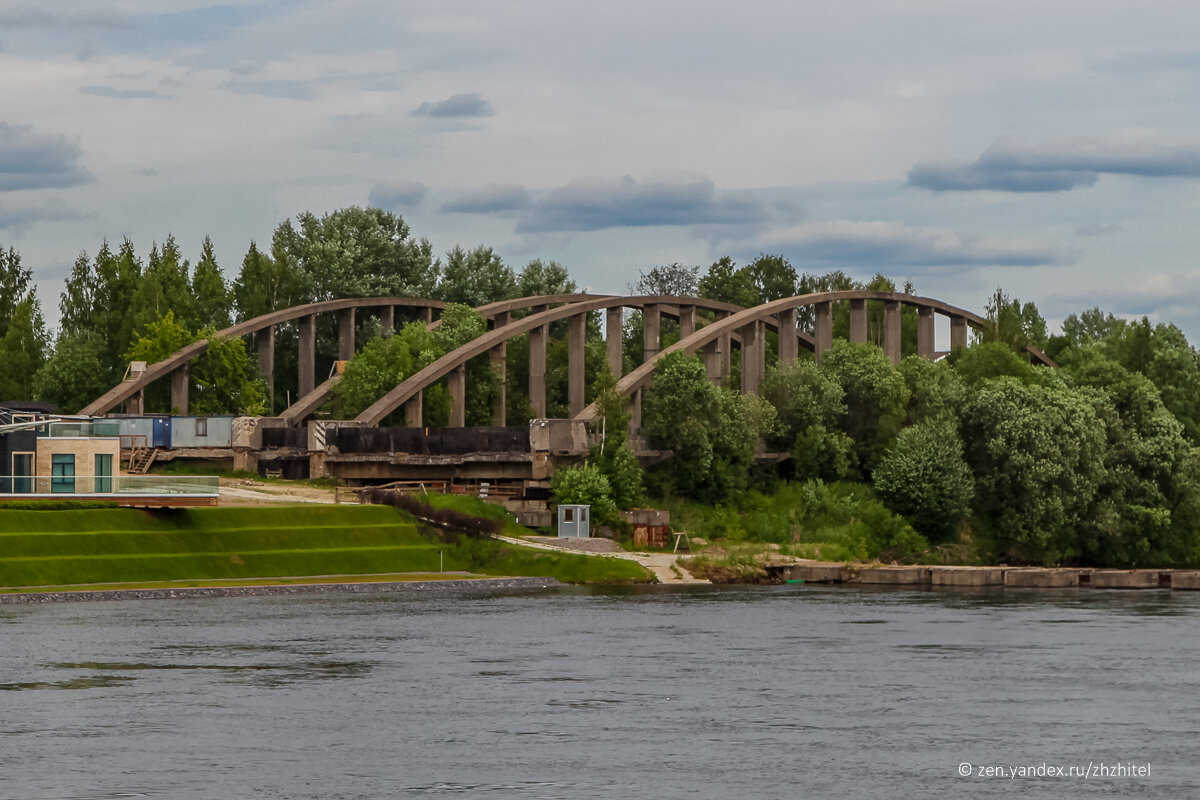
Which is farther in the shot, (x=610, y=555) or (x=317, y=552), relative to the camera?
(x=610, y=555)

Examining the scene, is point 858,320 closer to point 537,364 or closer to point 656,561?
point 537,364

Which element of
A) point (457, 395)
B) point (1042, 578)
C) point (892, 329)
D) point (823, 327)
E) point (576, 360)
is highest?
point (892, 329)

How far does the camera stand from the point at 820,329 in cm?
13188

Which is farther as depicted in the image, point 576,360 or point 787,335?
point 787,335

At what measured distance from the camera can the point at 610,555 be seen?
90.8 meters

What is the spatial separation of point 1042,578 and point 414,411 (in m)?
39.4

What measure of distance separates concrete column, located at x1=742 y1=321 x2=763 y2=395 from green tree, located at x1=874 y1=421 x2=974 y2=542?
16.3 metres

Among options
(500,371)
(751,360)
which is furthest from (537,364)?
(751,360)

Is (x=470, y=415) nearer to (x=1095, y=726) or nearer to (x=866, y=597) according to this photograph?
(x=866, y=597)

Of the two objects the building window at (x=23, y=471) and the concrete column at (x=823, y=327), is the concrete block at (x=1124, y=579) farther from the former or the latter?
the building window at (x=23, y=471)

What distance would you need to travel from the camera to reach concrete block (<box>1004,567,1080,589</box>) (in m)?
92.5

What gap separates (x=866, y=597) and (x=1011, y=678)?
29.4m

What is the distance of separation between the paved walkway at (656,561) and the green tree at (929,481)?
17478 millimetres

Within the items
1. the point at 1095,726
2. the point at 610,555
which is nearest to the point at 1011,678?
the point at 1095,726
